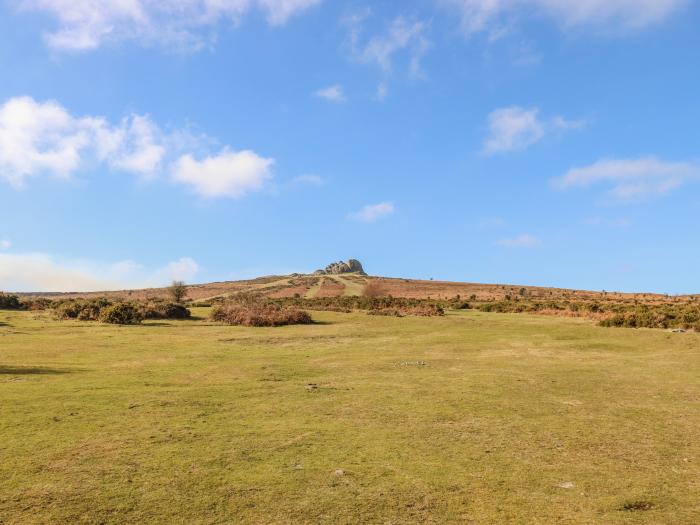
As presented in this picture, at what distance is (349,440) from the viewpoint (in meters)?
6.98

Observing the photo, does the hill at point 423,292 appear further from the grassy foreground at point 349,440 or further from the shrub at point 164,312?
the grassy foreground at point 349,440

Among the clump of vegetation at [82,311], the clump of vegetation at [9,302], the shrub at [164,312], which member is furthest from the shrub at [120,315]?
the clump of vegetation at [9,302]

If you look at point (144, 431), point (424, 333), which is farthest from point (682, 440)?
point (424, 333)

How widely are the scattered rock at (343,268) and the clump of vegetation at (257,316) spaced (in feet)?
379

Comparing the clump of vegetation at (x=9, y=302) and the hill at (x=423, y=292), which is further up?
the hill at (x=423, y=292)

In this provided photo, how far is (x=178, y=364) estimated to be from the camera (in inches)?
560

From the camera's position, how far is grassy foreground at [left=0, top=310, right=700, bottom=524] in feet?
16.3

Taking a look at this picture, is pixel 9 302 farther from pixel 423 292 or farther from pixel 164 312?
pixel 423 292

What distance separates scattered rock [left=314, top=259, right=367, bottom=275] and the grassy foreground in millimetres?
134705

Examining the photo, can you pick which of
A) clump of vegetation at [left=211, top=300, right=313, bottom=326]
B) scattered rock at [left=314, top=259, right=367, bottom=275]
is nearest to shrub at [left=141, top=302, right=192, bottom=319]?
clump of vegetation at [left=211, top=300, right=313, bottom=326]

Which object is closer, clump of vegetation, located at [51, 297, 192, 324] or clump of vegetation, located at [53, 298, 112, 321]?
clump of vegetation, located at [51, 297, 192, 324]

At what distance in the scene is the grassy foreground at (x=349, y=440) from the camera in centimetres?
496

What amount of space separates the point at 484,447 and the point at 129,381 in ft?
25.4

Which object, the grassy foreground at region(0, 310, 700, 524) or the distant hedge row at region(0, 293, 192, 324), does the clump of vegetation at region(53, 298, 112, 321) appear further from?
the grassy foreground at region(0, 310, 700, 524)
